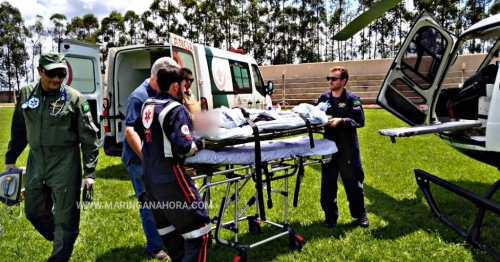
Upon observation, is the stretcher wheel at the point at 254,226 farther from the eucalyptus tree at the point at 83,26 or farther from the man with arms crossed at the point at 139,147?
the eucalyptus tree at the point at 83,26

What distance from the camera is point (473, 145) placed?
5.11m

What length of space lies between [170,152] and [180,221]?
0.48 meters

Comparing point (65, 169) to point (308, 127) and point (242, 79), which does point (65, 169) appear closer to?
point (308, 127)

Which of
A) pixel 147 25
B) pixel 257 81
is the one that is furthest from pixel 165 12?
pixel 257 81

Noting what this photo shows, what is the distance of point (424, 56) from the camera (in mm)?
5996

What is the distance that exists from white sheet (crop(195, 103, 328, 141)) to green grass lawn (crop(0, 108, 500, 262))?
1259 millimetres

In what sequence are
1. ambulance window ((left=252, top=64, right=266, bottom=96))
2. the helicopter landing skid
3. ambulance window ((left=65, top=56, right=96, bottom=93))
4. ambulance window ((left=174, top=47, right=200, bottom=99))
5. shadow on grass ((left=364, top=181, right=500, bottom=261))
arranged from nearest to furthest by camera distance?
the helicopter landing skid < shadow on grass ((left=364, top=181, right=500, bottom=261)) < ambulance window ((left=174, top=47, right=200, bottom=99)) < ambulance window ((left=65, top=56, right=96, bottom=93)) < ambulance window ((left=252, top=64, right=266, bottom=96))

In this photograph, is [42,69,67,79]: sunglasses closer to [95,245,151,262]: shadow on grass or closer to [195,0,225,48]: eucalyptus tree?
[95,245,151,262]: shadow on grass

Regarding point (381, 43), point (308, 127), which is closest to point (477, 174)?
point (308, 127)

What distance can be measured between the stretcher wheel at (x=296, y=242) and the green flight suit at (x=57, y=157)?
1940 millimetres

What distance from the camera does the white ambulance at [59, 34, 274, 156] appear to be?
729 cm

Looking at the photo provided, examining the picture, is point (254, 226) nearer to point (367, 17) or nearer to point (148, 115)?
point (148, 115)

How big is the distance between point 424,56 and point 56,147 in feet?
15.8

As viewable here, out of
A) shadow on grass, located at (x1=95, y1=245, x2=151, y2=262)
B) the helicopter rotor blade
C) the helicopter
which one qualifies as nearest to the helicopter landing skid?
the helicopter
